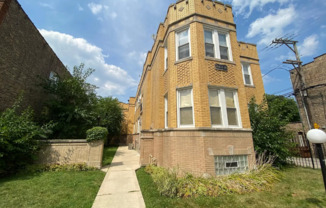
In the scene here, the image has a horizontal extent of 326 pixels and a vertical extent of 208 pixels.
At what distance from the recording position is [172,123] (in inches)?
242

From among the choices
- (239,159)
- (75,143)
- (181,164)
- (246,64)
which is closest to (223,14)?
(246,64)

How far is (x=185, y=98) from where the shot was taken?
6.32 metres

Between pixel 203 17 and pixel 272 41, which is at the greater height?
pixel 272 41

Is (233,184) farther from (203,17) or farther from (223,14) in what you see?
(223,14)

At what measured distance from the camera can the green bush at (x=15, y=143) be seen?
5430 millimetres

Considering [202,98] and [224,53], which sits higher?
[224,53]

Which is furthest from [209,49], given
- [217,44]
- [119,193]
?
[119,193]

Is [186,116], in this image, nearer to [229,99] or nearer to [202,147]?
[202,147]

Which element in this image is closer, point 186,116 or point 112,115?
point 186,116

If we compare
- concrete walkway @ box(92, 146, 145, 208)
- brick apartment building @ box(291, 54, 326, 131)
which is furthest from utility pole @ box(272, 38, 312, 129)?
concrete walkway @ box(92, 146, 145, 208)

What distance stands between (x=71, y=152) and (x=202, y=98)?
712cm

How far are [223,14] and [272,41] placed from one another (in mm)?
10602

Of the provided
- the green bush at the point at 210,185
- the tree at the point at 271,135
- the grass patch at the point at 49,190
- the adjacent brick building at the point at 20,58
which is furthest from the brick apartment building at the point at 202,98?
the adjacent brick building at the point at 20,58

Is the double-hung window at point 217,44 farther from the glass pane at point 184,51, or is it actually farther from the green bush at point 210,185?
the green bush at point 210,185
